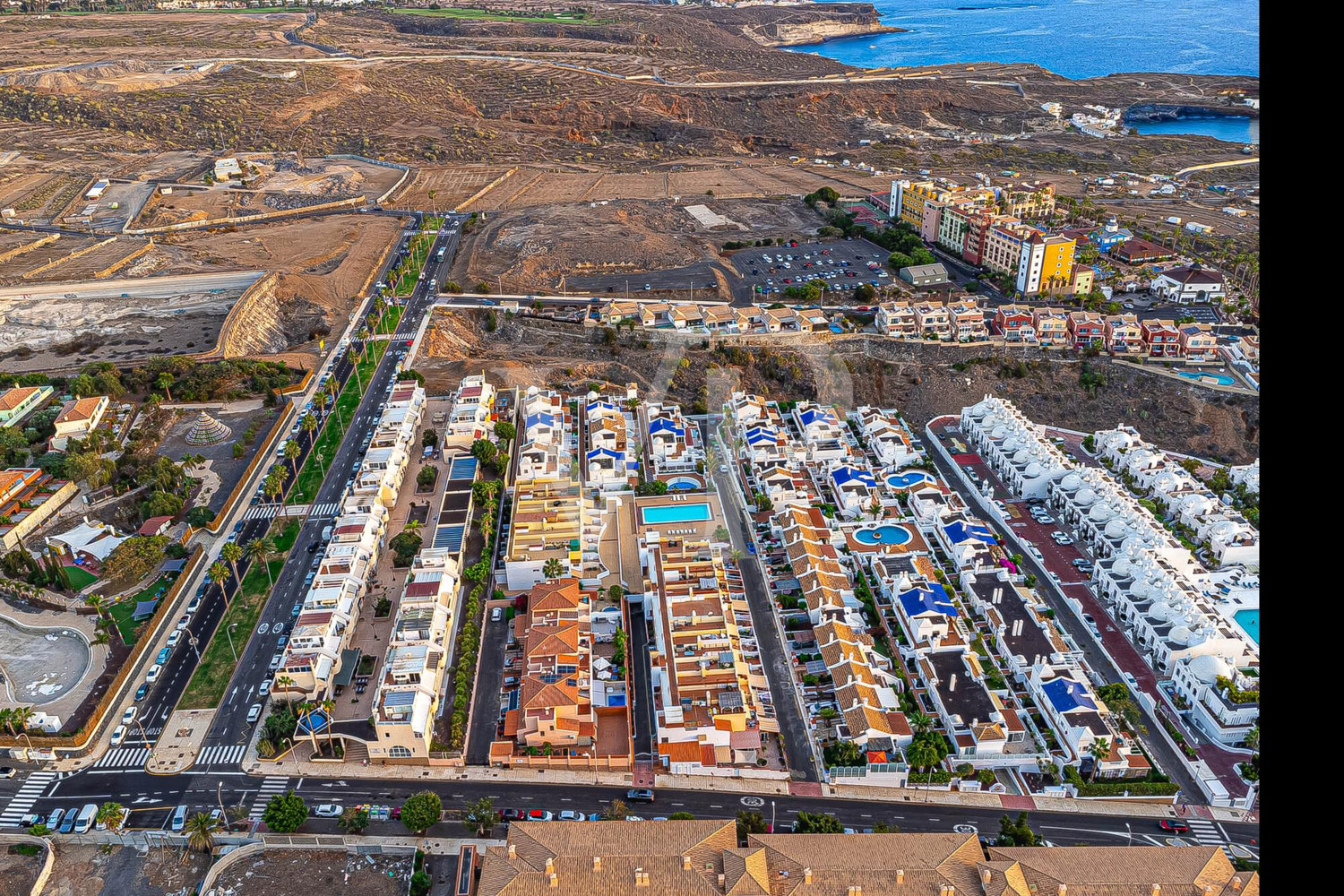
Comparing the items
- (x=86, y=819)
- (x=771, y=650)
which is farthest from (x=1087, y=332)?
(x=86, y=819)

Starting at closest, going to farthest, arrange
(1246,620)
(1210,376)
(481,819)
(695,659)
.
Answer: (481,819) < (695,659) < (1246,620) < (1210,376)

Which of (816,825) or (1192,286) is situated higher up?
(1192,286)

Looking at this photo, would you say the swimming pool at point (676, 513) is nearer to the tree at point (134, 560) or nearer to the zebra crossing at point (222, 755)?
the zebra crossing at point (222, 755)

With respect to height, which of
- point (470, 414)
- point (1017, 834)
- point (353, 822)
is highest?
point (470, 414)

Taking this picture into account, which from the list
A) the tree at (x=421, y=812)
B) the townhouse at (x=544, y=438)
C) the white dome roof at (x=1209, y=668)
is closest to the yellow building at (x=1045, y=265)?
the townhouse at (x=544, y=438)

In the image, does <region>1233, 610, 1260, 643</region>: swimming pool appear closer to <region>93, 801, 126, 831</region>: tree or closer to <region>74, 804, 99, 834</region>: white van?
<region>93, 801, 126, 831</region>: tree

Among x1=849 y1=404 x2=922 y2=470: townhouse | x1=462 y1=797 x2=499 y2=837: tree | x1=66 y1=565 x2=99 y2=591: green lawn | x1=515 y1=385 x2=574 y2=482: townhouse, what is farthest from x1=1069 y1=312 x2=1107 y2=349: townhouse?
x1=66 y1=565 x2=99 y2=591: green lawn

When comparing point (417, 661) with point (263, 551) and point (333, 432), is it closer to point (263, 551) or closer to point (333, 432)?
point (263, 551)
